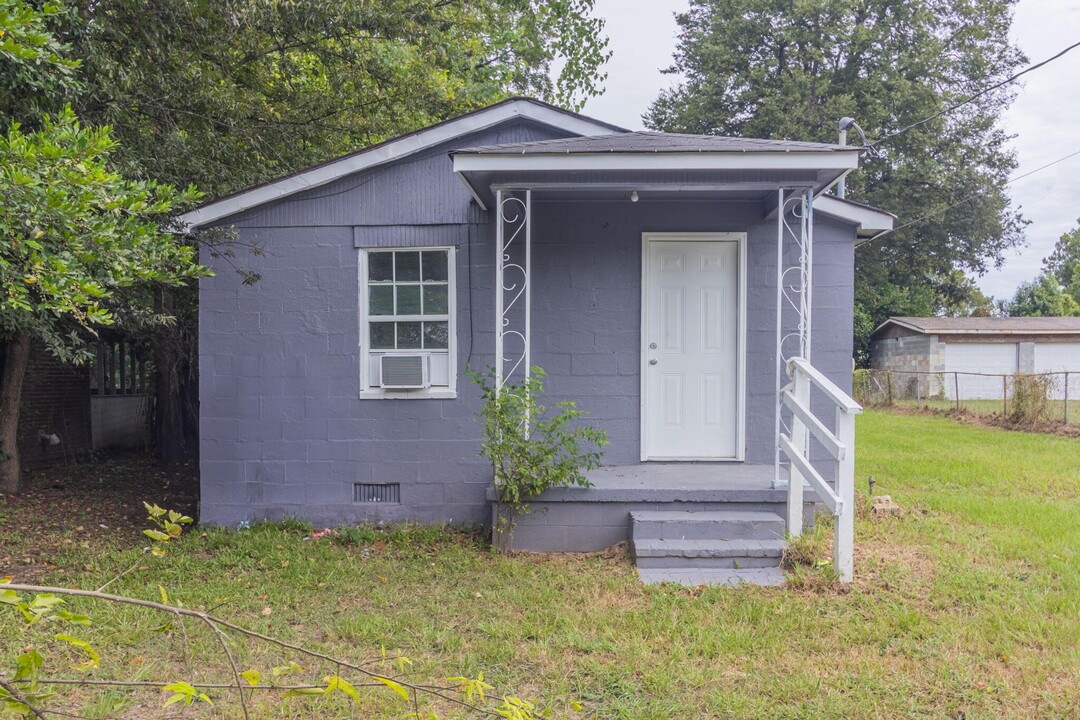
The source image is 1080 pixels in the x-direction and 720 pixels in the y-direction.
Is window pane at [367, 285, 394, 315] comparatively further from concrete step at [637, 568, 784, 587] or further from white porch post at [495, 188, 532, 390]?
concrete step at [637, 568, 784, 587]

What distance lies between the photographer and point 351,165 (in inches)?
243

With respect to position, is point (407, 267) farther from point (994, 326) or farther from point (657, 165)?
point (994, 326)

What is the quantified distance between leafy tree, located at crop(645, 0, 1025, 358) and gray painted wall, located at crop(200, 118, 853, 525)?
20.8 meters

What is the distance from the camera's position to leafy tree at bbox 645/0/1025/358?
24.7 metres

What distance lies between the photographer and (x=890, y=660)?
3596 millimetres

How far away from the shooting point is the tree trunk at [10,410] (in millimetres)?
7875

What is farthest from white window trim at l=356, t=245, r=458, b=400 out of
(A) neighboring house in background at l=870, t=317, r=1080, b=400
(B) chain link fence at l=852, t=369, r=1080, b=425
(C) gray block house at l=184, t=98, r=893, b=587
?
(A) neighboring house in background at l=870, t=317, r=1080, b=400

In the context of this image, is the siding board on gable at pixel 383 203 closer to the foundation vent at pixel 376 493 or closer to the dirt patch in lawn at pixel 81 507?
the foundation vent at pixel 376 493

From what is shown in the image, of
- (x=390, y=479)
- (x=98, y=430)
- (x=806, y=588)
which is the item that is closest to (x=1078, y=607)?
(x=806, y=588)

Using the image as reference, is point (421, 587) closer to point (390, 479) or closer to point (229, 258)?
point (390, 479)

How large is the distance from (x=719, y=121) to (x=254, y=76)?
69.6 feet

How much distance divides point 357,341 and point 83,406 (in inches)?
268

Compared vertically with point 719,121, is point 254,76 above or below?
below

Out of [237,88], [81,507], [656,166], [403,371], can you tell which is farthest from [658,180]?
[81,507]
